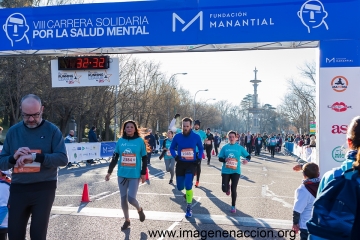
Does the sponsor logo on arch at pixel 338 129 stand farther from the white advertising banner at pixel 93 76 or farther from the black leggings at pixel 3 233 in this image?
the black leggings at pixel 3 233

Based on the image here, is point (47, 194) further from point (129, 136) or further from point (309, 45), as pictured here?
point (309, 45)

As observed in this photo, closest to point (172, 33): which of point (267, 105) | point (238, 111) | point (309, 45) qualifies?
point (309, 45)

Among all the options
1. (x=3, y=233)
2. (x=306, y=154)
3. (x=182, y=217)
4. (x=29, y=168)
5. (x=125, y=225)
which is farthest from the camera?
(x=306, y=154)

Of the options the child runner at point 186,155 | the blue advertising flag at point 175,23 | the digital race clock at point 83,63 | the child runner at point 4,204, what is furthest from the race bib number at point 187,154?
the child runner at point 4,204

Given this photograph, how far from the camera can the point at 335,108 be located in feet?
29.0

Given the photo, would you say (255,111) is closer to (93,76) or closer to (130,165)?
(93,76)

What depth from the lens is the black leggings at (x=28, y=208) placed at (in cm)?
427

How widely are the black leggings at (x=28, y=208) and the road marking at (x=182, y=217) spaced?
3.90 m

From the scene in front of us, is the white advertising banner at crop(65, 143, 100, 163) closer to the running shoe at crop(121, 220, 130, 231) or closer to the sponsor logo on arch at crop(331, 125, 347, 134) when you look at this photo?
the running shoe at crop(121, 220, 130, 231)

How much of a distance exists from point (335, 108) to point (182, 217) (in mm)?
3910

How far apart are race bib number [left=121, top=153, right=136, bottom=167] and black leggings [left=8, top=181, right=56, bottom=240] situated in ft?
9.89

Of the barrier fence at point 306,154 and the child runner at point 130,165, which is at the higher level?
the child runner at point 130,165

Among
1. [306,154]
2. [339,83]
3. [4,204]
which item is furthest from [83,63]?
[306,154]

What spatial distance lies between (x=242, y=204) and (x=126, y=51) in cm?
481
